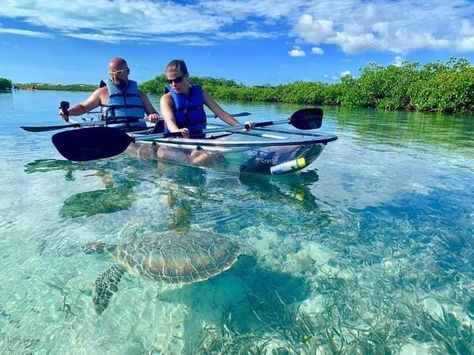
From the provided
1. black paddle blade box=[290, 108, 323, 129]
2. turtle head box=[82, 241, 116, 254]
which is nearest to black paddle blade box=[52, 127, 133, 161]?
turtle head box=[82, 241, 116, 254]

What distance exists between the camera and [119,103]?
8148mm

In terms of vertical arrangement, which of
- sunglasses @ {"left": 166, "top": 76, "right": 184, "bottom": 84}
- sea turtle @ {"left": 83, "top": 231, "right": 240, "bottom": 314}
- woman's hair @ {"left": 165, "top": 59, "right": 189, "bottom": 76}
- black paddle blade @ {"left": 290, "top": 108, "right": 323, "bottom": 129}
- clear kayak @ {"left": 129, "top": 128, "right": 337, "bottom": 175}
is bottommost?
sea turtle @ {"left": 83, "top": 231, "right": 240, "bottom": 314}

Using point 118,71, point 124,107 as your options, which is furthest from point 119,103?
point 118,71

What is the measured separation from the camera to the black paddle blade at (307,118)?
25.9ft

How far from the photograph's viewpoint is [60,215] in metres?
5.08

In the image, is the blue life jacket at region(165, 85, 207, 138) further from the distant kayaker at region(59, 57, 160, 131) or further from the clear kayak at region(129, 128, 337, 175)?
the distant kayaker at region(59, 57, 160, 131)

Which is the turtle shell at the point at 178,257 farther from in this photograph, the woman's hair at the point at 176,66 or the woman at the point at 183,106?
the woman's hair at the point at 176,66

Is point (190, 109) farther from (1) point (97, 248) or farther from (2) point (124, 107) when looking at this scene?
(1) point (97, 248)

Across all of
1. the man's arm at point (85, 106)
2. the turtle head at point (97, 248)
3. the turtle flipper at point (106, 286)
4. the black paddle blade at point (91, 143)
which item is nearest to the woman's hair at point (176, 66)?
the black paddle blade at point (91, 143)

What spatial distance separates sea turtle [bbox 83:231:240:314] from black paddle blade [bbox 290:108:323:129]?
4.65 m

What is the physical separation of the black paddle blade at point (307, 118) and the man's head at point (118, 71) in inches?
143

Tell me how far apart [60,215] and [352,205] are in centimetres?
410

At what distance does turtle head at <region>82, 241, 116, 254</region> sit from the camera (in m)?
3.96

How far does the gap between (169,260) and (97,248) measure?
3.34 ft
